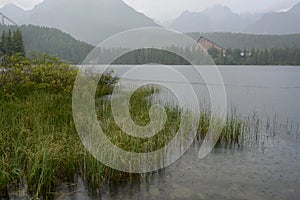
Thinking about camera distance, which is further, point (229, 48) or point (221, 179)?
point (229, 48)

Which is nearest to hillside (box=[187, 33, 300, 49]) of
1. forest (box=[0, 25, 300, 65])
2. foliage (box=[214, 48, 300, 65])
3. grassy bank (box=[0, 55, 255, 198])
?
forest (box=[0, 25, 300, 65])

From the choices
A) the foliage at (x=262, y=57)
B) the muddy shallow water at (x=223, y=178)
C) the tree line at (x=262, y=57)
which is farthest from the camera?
the foliage at (x=262, y=57)

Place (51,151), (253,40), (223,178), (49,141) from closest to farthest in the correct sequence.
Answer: (51,151) → (49,141) → (223,178) → (253,40)

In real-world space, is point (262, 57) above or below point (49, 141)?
above

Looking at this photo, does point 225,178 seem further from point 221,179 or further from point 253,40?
point 253,40

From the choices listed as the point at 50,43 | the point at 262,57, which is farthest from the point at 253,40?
the point at 50,43

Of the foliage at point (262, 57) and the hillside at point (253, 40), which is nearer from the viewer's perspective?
the foliage at point (262, 57)

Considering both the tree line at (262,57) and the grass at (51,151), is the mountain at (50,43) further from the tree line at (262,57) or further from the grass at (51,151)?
the grass at (51,151)

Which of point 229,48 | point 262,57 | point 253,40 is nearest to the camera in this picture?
point 262,57

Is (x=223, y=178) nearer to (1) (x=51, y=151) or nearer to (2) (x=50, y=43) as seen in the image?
(1) (x=51, y=151)

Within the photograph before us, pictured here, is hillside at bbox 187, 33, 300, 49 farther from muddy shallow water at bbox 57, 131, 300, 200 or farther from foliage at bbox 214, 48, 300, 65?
muddy shallow water at bbox 57, 131, 300, 200

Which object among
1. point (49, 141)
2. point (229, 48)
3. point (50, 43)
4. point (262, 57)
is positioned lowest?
point (49, 141)

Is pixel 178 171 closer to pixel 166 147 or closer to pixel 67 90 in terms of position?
pixel 166 147

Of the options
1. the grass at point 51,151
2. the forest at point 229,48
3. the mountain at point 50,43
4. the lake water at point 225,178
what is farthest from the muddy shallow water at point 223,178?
the mountain at point 50,43
